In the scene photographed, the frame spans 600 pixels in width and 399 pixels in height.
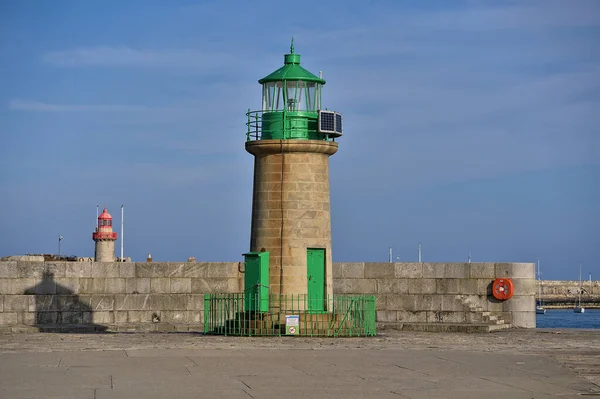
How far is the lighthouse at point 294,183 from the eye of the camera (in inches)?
891

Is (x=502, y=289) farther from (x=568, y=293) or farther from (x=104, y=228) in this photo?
(x=568, y=293)

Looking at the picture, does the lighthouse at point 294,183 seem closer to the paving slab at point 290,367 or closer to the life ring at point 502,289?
the paving slab at point 290,367

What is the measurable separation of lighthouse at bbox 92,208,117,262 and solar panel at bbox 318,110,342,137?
55.3m

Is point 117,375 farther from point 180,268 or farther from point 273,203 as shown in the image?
point 180,268

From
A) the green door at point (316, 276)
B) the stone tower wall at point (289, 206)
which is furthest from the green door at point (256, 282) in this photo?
the green door at point (316, 276)

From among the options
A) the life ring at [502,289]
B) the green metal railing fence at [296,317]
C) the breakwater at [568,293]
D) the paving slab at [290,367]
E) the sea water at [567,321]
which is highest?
the breakwater at [568,293]

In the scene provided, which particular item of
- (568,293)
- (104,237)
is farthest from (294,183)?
(568,293)

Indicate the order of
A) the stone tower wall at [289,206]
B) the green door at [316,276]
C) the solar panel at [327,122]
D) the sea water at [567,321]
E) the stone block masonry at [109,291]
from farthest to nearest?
the sea water at [567,321] → the stone block masonry at [109,291] → the green door at [316,276] → the solar panel at [327,122] → the stone tower wall at [289,206]

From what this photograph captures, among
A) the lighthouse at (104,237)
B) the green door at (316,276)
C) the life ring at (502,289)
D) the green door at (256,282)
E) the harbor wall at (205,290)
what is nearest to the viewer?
the green door at (256,282)

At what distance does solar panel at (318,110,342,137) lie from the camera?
2278 cm

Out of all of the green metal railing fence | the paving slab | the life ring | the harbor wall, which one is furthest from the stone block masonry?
the life ring

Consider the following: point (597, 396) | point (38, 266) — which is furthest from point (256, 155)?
point (597, 396)

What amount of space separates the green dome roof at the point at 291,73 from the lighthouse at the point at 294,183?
0.8 inches

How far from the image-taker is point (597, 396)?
12.9m
